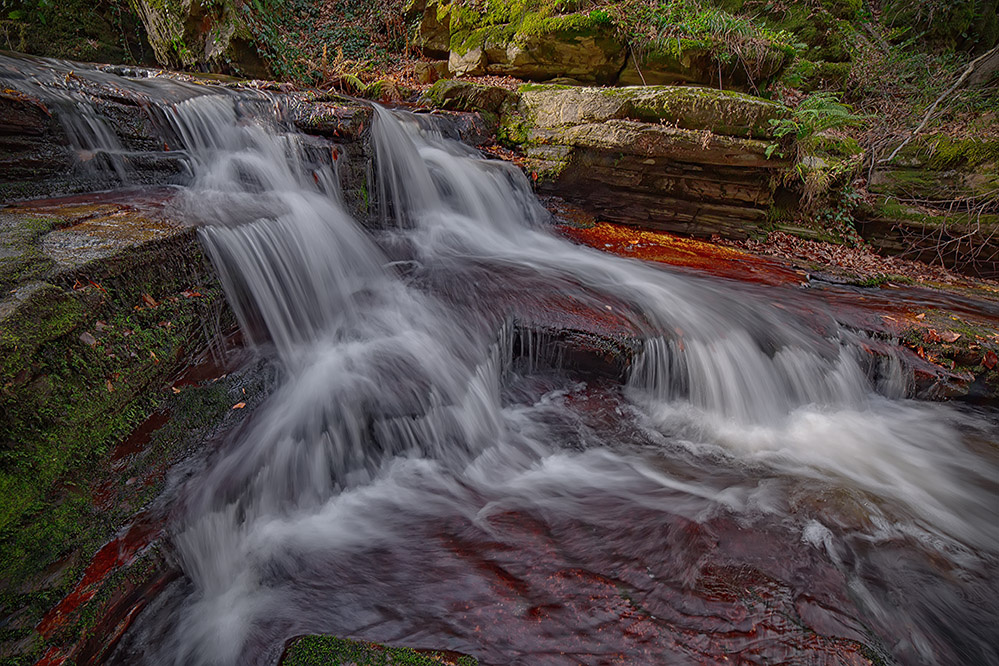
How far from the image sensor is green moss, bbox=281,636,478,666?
1.70 m

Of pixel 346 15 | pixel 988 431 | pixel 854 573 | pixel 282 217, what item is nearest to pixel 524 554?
pixel 854 573

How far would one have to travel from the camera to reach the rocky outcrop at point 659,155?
21.1ft

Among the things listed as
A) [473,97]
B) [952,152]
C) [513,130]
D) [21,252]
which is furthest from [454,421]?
[952,152]

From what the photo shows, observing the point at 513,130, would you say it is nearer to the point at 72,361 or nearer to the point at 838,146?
the point at 838,146

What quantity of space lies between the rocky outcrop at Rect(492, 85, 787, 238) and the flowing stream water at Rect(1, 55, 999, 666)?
A: 215 cm

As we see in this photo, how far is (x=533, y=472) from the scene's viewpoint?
308 centimetres

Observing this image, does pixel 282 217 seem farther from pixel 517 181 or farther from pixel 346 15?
pixel 346 15

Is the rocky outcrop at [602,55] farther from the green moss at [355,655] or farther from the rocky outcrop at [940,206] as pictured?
the green moss at [355,655]

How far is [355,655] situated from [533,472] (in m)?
1.62

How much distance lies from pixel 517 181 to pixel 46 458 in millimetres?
6444

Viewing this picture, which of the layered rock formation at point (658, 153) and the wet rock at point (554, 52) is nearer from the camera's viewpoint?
the layered rock formation at point (658, 153)

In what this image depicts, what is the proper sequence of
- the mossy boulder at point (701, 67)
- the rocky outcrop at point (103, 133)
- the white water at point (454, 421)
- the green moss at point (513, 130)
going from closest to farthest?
the white water at point (454, 421) → the rocky outcrop at point (103, 133) → the green moss at point (513, 130) → the mossy boulder at point (701, 67)

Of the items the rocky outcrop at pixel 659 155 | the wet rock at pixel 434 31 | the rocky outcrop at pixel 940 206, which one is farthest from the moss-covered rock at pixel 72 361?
the wet rock at pixel 434 31

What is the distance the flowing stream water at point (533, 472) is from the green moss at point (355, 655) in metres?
0.10
